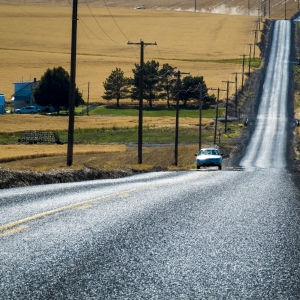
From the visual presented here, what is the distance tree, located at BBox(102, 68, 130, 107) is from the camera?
156m

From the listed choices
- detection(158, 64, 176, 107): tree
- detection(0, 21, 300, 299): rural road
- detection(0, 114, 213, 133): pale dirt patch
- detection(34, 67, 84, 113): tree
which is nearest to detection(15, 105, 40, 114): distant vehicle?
detection(34, 67, 84, 113): tree

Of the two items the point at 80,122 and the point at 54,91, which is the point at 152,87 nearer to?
the point at 54,91

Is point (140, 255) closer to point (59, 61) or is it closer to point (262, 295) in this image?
point (262, 295)

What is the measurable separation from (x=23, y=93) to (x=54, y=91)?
12.0m

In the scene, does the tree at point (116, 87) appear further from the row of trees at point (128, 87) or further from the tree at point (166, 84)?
the tree at point (166, 84)

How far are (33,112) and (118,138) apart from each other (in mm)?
45229

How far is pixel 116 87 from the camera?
157500 mm

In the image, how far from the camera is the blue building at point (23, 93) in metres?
151

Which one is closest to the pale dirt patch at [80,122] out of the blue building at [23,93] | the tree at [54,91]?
the tree at [54,91]

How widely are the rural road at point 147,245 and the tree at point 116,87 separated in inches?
5460

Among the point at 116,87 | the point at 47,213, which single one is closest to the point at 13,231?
the point at 47,213

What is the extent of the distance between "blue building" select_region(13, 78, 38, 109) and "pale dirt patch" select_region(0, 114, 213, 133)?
71.4ft

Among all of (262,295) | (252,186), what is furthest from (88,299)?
(252,186)

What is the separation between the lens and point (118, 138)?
10600 centimetres
